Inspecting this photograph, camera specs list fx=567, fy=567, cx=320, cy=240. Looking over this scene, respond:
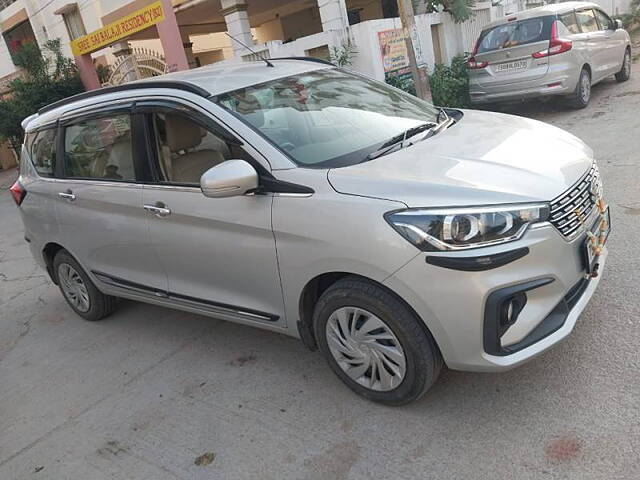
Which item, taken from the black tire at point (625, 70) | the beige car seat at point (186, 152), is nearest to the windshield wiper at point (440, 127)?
the beige car seat at point (186, 152)

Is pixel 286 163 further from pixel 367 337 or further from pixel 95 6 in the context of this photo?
pixel 95 6

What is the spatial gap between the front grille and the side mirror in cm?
144

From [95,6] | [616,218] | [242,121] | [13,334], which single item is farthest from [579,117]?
[95,6]

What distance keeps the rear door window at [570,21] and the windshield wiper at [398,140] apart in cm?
656

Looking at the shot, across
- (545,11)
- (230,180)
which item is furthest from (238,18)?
(230,180)

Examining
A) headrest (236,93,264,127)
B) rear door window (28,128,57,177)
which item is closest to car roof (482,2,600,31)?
headrest (236,93,264,127)

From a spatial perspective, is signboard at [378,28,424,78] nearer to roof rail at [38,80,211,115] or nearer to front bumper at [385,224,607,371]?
roof rail at [38,80,211,115]

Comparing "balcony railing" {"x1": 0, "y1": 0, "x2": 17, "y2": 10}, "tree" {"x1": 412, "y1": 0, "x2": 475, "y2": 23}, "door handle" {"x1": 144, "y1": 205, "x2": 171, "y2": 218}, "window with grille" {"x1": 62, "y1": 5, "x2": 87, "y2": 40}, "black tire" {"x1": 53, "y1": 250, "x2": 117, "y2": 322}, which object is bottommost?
"black tire" {"x1": 53, "y1": 250, "x2": 117, "y2": 322}

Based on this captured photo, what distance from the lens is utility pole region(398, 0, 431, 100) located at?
825 cm

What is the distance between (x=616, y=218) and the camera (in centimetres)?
460

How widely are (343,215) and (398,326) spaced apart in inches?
22.7

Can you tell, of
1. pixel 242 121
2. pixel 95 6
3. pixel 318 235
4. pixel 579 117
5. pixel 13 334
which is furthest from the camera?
pixel 95 6

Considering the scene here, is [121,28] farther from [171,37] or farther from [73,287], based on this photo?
[73,287]

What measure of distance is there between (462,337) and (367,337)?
0.51 meters
